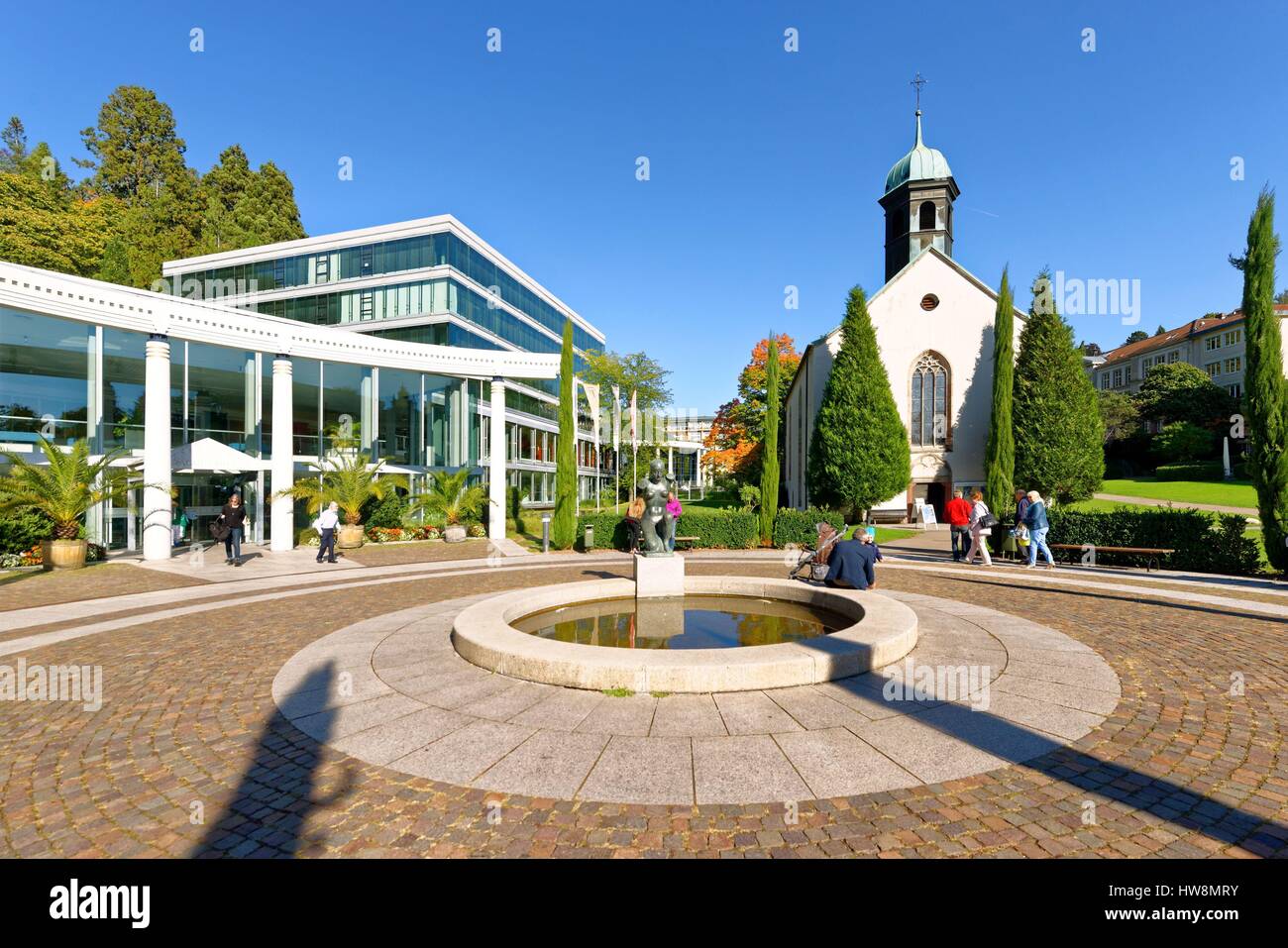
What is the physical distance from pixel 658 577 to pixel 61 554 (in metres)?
16.2

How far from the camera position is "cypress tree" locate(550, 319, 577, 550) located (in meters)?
20.7

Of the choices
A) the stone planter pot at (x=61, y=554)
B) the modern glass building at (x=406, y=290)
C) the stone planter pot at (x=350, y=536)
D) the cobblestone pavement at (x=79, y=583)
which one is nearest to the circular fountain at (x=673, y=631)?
the cobblestone pavement at (x=79, y=583)

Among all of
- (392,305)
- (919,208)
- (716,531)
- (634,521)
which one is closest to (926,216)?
(919,208)

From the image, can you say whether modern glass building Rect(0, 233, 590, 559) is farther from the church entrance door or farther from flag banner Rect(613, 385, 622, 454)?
the church entrance door

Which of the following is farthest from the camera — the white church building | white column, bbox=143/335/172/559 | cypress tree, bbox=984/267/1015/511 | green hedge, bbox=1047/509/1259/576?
the white church building

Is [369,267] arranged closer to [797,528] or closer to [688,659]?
[797,528]

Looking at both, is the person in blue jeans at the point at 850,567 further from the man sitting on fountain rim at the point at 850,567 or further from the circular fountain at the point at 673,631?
the circular fountain at the point at 673,631

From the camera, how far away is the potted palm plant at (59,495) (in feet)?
46.7

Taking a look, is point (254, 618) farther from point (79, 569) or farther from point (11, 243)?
point (11, 243)

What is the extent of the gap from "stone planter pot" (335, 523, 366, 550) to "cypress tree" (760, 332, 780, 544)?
15.3 meters


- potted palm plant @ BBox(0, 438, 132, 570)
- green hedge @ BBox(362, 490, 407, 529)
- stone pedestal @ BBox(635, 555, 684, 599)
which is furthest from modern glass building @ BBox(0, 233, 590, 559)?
stone pedestal @ BBox(635, 555, 684, 599)

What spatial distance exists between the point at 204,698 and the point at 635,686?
443 centimetres

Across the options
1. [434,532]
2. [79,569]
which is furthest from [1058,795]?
[434,532]

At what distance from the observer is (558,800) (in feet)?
12.1
